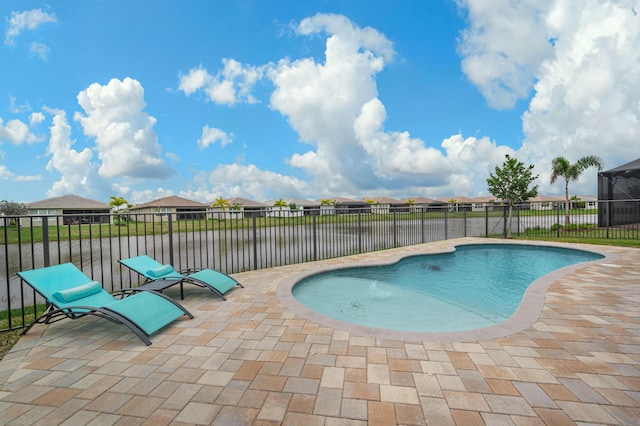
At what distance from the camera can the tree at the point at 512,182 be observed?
14141 millimetres

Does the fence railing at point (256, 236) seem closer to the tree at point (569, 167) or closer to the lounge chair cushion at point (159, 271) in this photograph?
the lounge chair cushion at point (159, 271)

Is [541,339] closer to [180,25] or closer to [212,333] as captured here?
[212,333]

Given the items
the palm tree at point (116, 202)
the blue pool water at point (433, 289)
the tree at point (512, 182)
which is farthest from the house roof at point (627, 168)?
the palm tree at point (116, 202)

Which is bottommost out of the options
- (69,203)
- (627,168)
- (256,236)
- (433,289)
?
(433,289)

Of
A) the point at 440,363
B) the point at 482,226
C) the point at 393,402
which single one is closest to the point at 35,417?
the point at 393,402

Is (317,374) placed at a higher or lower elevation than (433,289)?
higher

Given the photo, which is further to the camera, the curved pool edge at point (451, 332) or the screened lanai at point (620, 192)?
the screened lanai at point (620, 192)

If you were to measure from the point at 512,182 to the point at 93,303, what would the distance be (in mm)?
16327

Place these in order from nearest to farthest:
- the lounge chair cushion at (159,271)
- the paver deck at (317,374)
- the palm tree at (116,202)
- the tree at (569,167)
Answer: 1. the paver deck at (317,374)
2. the lounge chair cushion at (159,271)
3. the tree at (569,167)
4. the palm tree at (116,202)

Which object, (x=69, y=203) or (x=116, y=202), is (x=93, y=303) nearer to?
(x=116, y=202)

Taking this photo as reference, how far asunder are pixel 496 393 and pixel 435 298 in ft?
12.4

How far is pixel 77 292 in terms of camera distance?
3.61m

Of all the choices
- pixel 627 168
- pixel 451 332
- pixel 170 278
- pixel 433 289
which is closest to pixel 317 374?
pixel 451 332

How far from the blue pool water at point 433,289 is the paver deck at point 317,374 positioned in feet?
3.92
